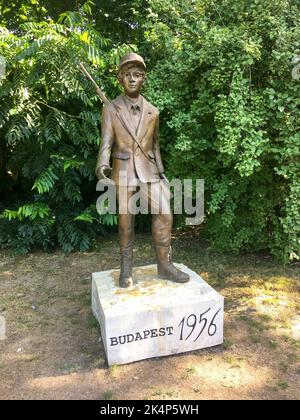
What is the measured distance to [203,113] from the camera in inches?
193

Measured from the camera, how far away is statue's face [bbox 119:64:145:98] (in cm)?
356

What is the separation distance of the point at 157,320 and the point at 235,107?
2437mm

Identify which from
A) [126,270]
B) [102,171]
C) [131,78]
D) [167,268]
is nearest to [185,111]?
[131,78]

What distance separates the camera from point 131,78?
3.57 m

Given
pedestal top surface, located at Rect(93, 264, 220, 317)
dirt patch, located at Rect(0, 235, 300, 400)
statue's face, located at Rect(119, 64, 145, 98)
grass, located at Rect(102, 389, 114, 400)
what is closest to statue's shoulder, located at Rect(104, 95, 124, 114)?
statue's face, located at Rect(119, 64, 145, 98)

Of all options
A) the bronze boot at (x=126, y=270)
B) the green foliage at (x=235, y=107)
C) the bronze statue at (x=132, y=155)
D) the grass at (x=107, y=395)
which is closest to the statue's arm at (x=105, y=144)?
the bronze statue at (x=132, y=155)

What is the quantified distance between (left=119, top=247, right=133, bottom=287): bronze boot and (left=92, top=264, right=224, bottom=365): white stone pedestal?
0.07 meters

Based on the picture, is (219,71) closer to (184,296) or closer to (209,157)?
(209,157)

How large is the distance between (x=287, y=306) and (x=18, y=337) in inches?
112

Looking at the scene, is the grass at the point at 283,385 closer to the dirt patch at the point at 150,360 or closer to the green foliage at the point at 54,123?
the dirt patch at the point at 150,360

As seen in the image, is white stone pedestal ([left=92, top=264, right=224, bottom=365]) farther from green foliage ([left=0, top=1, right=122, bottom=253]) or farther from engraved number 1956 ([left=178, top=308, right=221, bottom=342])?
green foliage ([left=0, top=1, right=122, bottom=253])

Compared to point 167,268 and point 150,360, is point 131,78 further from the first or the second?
point 150,360

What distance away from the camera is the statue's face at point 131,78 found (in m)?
3.56
